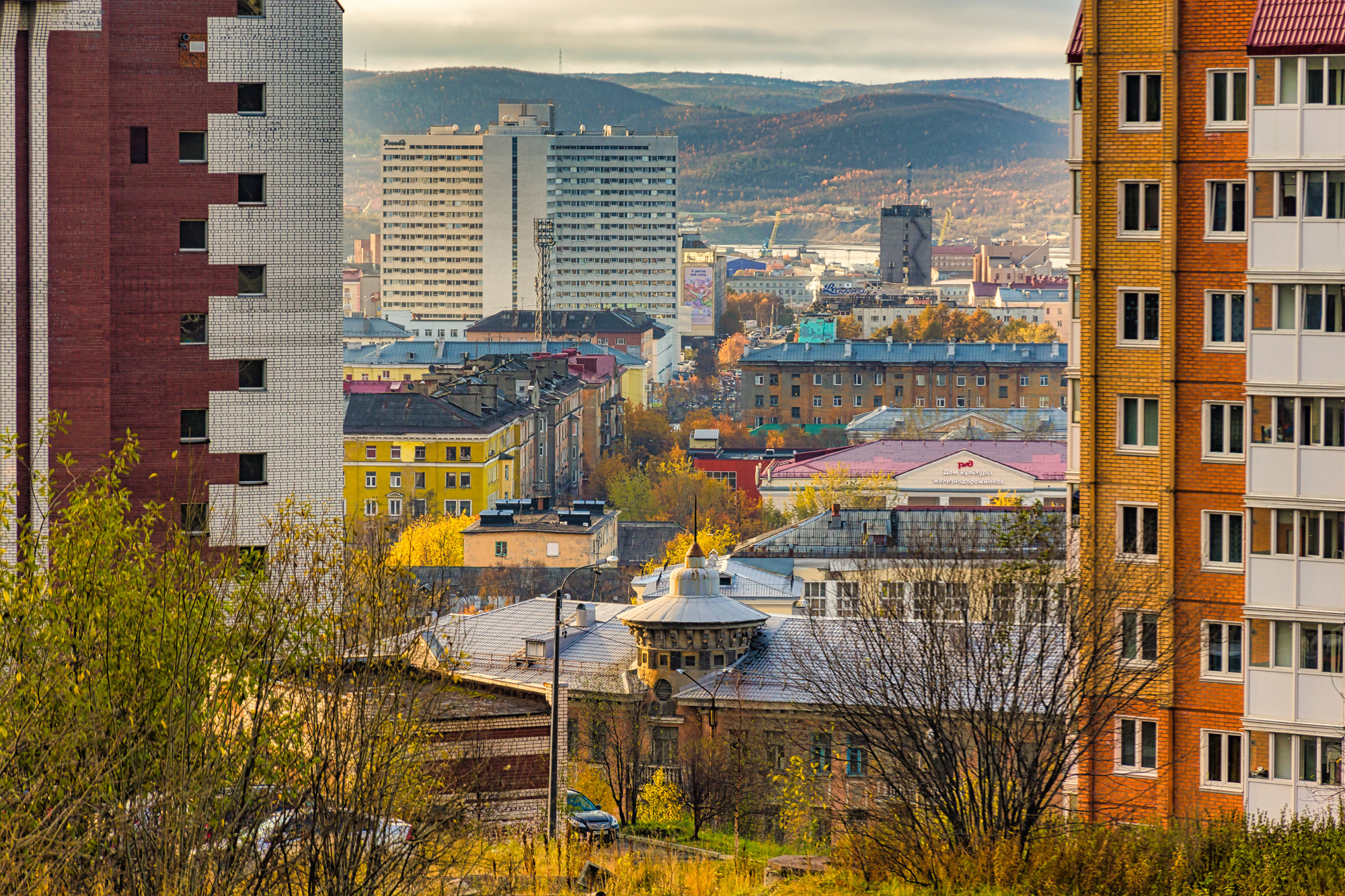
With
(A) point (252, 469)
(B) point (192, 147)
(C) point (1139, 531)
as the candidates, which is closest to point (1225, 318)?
(C) point (1139, 531)

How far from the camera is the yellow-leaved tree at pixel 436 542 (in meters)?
78.6

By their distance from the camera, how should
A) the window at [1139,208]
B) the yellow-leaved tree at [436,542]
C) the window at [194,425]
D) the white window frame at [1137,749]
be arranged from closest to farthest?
the white window frame at [1137,749]
the window at [1139,208]
the window at [194,425]
the yellow-leaved tree at [436,542]

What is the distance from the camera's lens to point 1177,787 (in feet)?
96.5

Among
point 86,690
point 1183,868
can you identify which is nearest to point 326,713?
point 86,690

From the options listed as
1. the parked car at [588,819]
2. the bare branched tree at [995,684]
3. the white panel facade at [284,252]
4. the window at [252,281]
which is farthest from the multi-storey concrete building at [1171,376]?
the window at [252,281]

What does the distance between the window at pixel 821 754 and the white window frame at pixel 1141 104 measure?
11955 millimetres

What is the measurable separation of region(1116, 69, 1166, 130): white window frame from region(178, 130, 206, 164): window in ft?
54.0

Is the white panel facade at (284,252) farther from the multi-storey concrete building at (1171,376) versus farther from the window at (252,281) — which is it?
the multi-storey concrete building at (1171,376)

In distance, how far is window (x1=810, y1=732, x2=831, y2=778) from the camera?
33.9m

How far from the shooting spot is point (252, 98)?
3328 centimetres

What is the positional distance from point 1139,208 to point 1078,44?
382 centimetres

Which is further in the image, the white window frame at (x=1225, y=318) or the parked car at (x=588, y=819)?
the parked car at (x=588, y=819)

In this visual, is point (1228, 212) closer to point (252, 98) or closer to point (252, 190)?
point (252, 190)

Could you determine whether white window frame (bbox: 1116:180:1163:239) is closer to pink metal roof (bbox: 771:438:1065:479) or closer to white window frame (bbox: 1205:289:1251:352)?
white window frame (bbox: 1205:289:1251:352)
